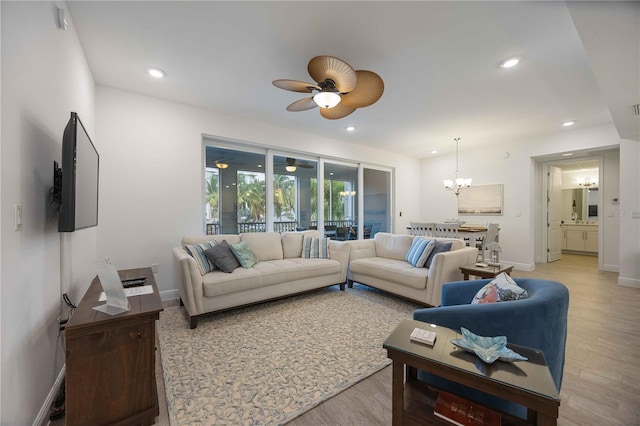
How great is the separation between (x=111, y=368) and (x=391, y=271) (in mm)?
2890

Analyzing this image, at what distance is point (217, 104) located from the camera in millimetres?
3676

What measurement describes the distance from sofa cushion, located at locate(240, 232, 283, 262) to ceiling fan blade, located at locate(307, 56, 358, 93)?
2.37 metres

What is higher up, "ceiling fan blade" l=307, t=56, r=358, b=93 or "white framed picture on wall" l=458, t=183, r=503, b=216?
"ceiling fan blade" l=307, t=56, r=358, b=93

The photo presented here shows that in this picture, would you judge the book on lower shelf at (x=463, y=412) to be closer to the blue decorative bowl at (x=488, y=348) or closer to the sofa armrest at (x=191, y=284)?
the blue decorative bowl at (x=488, y=348)

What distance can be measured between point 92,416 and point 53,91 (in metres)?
2.00

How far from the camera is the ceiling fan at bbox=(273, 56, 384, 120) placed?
6.48 feet

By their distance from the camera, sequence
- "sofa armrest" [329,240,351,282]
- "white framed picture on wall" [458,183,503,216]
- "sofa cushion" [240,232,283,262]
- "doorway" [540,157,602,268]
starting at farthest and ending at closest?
A: "doorway" [540,157,602,268] → "white framed picture on wall" [458,183,503,216] → "sofa armrest" [329,240,351,282] → "sofa cushion" [240,232,283,262]

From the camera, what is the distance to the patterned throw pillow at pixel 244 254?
10.7ft

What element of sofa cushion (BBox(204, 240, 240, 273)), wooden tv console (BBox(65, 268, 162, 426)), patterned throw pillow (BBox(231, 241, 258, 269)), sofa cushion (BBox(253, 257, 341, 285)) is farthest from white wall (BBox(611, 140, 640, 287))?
wooden tv console (BBox(65, 268, 162, 426))

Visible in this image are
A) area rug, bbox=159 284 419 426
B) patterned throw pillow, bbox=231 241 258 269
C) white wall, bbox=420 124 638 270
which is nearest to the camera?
area rug, bbox=159 284 419 426

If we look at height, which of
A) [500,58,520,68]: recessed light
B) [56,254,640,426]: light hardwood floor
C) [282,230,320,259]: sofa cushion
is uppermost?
[500,58,520,68]: recessed light

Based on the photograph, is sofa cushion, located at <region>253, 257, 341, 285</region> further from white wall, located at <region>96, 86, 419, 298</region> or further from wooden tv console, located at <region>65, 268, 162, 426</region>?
wooden tv console, located at <region>65, 268, 162, 426</region>

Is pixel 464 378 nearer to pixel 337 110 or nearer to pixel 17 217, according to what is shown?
pixel 17 217

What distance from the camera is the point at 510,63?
2639 mm
